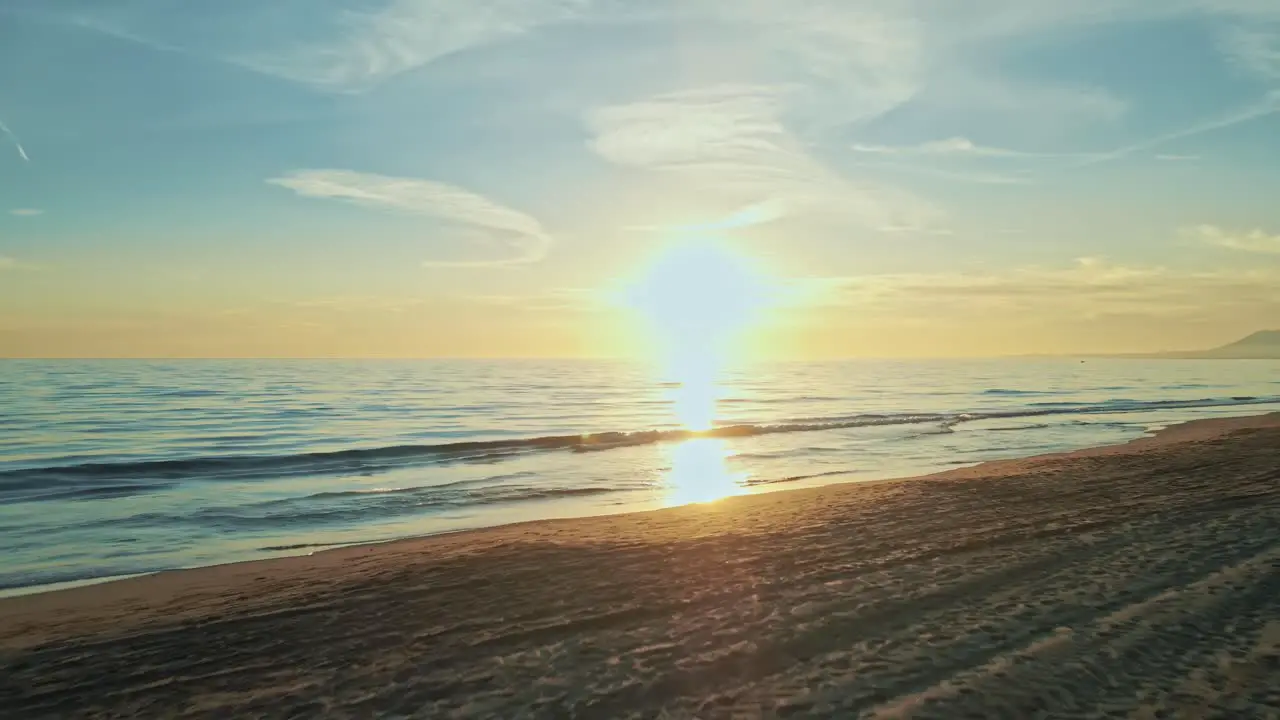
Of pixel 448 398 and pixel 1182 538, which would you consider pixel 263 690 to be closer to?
pixel 1182 538

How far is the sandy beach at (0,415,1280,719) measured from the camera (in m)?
6.90

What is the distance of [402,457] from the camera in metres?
31.6

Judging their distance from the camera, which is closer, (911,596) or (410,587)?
(911,596)

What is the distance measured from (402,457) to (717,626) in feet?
81.2

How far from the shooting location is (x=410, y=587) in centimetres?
1109

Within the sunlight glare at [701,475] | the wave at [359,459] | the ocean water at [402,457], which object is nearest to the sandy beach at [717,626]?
the ocean water at [402,457]

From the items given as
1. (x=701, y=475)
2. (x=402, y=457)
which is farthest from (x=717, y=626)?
(x=402, y=457)

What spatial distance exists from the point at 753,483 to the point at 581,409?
113 feet

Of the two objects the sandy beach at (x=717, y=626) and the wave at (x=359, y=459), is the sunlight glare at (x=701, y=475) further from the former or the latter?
the sandy beach at (x=717, y=626)

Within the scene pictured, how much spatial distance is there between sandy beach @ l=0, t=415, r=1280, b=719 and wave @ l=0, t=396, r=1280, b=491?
14.2 meters

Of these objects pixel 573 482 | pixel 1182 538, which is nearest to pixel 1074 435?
pixel 573 482

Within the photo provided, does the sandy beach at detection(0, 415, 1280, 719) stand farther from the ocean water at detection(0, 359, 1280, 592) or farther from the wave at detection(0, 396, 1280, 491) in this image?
the wave at detection(0, 396, 1280, 491)

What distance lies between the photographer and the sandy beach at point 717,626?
22.6 ft

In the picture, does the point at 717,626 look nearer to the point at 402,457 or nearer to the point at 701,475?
the point at 701,475
